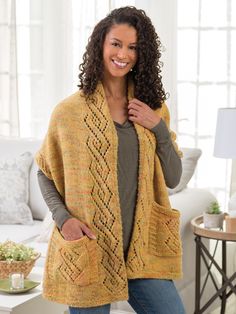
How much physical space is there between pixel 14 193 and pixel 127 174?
2.10 metres

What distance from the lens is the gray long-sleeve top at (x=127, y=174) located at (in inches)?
80.7

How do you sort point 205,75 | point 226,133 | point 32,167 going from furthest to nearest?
point 205,75, point 32,167, point 226,133

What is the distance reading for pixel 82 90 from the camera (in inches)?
83.5

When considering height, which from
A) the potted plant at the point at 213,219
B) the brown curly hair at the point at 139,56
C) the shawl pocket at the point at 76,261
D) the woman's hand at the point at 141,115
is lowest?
the potted plant at the point at 213,219

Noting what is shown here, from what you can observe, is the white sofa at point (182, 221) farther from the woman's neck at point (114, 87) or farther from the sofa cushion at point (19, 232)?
the woman's neck at point (114, 87)

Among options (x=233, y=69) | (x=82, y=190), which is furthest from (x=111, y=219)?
(x=233, y=69)

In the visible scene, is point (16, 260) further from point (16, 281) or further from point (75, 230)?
point (75, 230)

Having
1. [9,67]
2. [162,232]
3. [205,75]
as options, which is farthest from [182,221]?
[9,67]

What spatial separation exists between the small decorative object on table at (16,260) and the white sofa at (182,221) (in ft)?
1.24

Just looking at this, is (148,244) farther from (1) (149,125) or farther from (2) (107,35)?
(2) (107,35)

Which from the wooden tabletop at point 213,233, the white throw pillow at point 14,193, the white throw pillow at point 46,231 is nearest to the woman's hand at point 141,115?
the wooden tabletop at point 213,233

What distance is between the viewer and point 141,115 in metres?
2.08

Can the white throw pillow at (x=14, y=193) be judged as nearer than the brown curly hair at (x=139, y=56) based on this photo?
No

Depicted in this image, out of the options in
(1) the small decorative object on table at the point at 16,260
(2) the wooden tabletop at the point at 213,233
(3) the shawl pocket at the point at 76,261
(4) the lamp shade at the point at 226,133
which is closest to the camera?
(3) the shawl pocket at the point at 76,261
